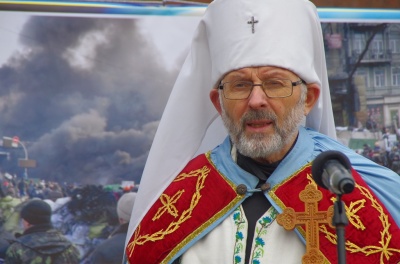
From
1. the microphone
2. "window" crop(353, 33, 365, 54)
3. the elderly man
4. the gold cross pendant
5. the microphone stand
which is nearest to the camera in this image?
the microphone

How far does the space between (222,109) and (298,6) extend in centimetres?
58

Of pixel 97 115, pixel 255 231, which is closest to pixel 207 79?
pixel 255 231

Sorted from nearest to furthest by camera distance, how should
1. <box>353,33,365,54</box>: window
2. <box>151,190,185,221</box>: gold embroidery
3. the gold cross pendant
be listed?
the gold cross pendant → <box>151,190,185,221</box>: gold embroidery → <box>353,33,365,54</box>: window

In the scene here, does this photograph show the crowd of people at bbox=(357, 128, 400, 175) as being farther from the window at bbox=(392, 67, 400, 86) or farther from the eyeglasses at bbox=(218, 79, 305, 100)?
the eyeglasses at bbox=(218, 79, 305, 100)

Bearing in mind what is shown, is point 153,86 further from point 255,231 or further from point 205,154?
point 255,231

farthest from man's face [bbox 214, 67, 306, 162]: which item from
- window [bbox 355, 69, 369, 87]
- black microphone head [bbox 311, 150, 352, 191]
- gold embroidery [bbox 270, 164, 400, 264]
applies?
window [bbox 355, 69, 369, 87]

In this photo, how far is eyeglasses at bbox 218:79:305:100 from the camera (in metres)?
4.18

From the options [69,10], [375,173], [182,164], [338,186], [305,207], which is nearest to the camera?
[338,186]

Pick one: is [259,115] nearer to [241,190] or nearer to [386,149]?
[241,190]

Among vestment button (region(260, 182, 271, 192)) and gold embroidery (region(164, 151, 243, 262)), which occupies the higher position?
vestment button (region(260, 182, 271, 192))

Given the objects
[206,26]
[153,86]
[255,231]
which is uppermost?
[206,26]

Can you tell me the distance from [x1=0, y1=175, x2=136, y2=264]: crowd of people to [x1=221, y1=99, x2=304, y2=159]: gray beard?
4.62ft

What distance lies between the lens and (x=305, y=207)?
4043mm

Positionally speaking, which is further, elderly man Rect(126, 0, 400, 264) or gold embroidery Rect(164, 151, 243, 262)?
gold embroidery Rect(164, 151, 243, 262)
